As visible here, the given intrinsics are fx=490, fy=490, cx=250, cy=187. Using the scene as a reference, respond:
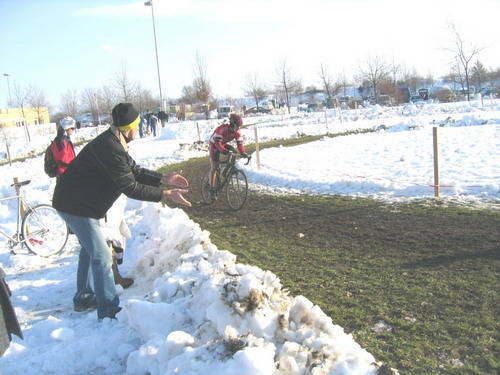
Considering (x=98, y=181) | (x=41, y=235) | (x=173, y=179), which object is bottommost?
(x=41, y=235)

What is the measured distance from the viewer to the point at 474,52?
3800 cm

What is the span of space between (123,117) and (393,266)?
3.60 m

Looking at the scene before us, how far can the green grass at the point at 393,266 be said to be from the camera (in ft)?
13.0

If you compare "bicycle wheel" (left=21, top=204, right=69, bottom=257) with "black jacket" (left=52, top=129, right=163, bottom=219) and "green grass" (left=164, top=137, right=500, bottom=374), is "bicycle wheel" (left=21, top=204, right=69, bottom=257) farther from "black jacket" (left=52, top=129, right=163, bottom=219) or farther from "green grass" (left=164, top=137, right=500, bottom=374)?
"black jacket" (left=52, top=129, right=163, bottom=219)

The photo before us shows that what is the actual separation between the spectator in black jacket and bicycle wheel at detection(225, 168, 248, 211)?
5.34 metres

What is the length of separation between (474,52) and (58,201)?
39946mm

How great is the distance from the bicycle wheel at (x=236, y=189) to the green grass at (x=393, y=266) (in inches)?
9.5

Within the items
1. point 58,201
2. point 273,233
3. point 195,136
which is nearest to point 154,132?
point 195,136

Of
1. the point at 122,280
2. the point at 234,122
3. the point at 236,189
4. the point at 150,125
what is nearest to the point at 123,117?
the point at 122,280

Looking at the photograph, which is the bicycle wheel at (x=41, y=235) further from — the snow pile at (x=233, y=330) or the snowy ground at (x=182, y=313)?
the snow pile at (x=233, y=330)

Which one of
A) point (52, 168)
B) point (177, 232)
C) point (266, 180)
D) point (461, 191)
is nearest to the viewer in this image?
point (177, 232)

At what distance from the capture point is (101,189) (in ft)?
15.1

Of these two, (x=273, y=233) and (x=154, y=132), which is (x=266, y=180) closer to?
(x=273, y=233)

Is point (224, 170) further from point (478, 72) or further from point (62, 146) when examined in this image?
point (478, 72)
